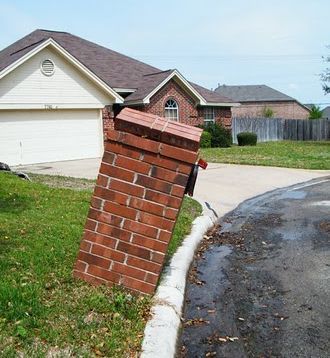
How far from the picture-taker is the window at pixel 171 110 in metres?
26.4

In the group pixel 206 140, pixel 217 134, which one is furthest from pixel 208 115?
pixel 206 140

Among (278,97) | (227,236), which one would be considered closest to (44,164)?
(227,236)

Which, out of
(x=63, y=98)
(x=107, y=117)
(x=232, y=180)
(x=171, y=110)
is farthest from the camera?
(x=171, y=110)

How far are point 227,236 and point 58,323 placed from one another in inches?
172

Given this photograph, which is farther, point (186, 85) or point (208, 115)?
point (208, 115)

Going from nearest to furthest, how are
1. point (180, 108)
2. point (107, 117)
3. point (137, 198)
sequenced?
point (137, 198) → point (107, 117) → point (180, 108)

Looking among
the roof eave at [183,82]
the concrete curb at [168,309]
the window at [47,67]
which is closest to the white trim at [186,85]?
the roof eave at [183,82]

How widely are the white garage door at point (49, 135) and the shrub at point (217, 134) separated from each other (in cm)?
770

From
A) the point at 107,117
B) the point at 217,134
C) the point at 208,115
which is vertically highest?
the point at 208,115

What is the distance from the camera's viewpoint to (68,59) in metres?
21.5

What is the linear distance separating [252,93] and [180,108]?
1718 inches

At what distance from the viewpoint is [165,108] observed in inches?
1033

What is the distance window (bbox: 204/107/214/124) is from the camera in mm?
28859

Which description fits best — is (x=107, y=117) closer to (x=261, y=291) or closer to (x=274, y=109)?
(x=261, y=291)
